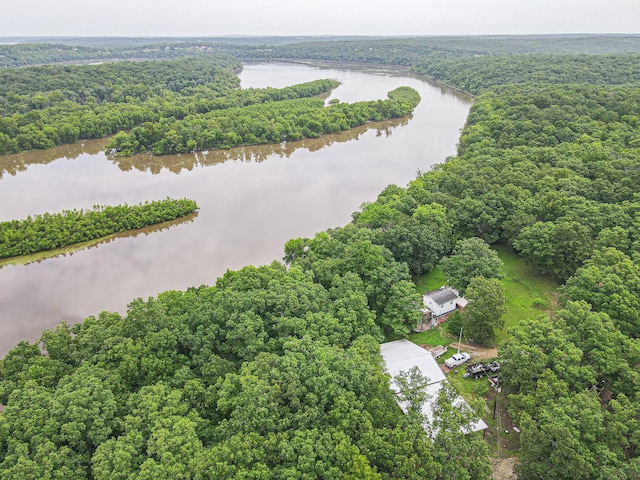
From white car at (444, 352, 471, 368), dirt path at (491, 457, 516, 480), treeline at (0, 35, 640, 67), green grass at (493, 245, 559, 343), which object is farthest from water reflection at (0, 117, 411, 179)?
treeline at (0, 35, 640, 67)

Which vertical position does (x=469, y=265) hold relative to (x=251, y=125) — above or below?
above

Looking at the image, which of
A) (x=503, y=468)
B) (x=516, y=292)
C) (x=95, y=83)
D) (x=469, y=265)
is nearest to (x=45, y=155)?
(x=95, y=83)

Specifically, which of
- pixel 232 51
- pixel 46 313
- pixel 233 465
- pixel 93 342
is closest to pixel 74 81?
pixel 46 313

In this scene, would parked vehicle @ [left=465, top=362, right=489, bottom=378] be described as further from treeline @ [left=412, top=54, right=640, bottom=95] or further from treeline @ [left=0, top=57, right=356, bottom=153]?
treeline @ [left=412, top=54, right=640, bottom=95]

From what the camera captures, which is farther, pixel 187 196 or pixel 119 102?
pixel 119 102

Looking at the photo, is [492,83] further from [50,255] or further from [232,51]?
[232,51]

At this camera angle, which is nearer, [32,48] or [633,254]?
[633,254]

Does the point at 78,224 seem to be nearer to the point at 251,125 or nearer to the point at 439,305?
the point at 439,305
